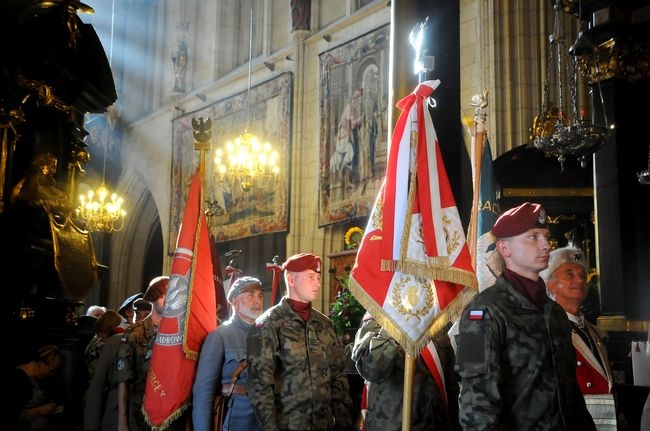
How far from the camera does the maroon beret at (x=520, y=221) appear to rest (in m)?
Result: 2.98

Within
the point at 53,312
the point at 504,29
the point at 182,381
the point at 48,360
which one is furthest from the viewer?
the point at 504,29

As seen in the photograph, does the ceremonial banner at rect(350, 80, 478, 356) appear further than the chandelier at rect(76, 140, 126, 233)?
No

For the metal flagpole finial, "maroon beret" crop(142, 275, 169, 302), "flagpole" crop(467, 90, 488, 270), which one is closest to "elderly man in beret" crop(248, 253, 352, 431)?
"flagpole" crop(467, 90, 488, 270)

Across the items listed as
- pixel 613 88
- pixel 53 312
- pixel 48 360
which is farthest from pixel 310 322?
pixel 613 88

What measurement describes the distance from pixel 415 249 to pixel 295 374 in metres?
0.90

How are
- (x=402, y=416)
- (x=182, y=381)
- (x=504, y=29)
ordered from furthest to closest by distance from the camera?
(x=504, y=29), (x=182, y=381), (x=402, y=416)

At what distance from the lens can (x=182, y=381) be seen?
173 inches

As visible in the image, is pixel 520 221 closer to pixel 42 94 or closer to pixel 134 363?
pixel 134 363

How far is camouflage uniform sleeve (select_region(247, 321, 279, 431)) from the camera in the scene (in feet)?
11.9

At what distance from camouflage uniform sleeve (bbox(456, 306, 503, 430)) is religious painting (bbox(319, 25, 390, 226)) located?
1032cm

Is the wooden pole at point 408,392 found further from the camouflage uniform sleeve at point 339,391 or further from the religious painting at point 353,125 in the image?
the religious painting at point 353,125

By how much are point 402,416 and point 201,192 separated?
2221mm

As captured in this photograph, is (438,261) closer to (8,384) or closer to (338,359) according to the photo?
(338,359)

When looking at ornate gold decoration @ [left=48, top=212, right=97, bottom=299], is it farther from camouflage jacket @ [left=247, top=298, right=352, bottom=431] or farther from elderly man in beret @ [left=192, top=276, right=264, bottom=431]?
camouflage jacket @ [left=247, top=298, right=352, bottom=431]
